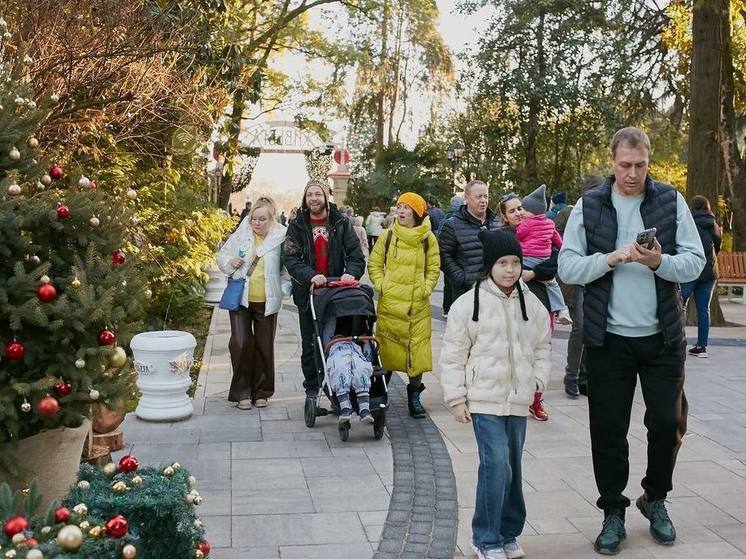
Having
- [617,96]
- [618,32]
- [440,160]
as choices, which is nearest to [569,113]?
[617,96]

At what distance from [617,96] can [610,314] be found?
24.1 metres

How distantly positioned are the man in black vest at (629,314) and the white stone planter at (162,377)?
3.71 metres

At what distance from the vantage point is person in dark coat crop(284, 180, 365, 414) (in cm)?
721

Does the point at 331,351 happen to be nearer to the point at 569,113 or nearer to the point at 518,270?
the point at 518,270

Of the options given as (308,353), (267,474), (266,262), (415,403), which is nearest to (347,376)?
(308,353)

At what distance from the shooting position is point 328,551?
446cm

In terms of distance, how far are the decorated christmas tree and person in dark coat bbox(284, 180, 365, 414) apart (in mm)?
3351

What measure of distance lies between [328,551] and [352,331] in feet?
8.25

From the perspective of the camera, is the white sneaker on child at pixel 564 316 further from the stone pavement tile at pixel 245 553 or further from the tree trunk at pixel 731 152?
the tree trunk at pixel 731 152

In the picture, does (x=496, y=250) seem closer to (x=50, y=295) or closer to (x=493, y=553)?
(x=493, y=553)

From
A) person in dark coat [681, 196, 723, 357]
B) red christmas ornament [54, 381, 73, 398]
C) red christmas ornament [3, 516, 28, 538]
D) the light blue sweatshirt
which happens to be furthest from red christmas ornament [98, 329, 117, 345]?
person in dark coat [681, 196, 723, 357]

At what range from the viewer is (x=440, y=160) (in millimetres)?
38406

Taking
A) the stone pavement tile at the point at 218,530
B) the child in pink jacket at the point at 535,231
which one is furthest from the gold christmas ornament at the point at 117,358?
the child in pink jacket at the point at 535,231

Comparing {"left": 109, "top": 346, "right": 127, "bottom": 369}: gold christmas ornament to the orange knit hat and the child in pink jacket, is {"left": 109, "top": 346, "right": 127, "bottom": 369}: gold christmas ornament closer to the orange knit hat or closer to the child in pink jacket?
the orange knit hat
